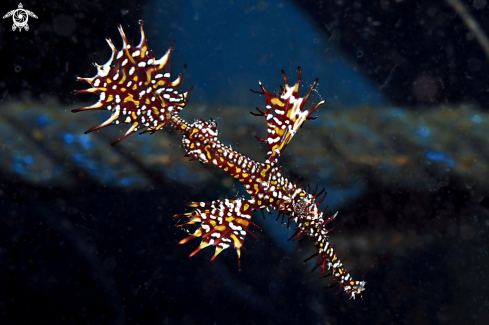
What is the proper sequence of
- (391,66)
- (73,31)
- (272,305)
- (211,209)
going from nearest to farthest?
(211,209), (73,31), (391,66), (272,305)

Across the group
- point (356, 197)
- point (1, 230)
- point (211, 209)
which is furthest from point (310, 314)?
point (1, 230)

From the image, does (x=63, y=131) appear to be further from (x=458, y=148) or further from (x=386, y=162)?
(x=458, y=148)

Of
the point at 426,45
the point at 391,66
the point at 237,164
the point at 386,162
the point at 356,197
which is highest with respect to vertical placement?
the point at 426,45

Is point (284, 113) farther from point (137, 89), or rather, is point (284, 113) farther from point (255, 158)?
point (137, 89)

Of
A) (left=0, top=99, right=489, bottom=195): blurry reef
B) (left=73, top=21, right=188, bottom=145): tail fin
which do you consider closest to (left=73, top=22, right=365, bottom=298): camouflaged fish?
(left=73, top=21, right=188, bottom=145): tail fin

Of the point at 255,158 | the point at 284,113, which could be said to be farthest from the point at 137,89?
the point at 255,158

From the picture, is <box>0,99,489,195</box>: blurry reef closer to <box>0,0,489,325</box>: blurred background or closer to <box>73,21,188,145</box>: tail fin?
<box>0,0,489,325</box>: blurred background

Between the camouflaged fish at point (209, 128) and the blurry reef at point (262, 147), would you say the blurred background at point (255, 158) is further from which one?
the camouflaged fish at point (209, 128)

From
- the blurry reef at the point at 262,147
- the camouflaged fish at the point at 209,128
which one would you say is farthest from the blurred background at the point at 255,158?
the camouflaged fish at the point at 209,128
